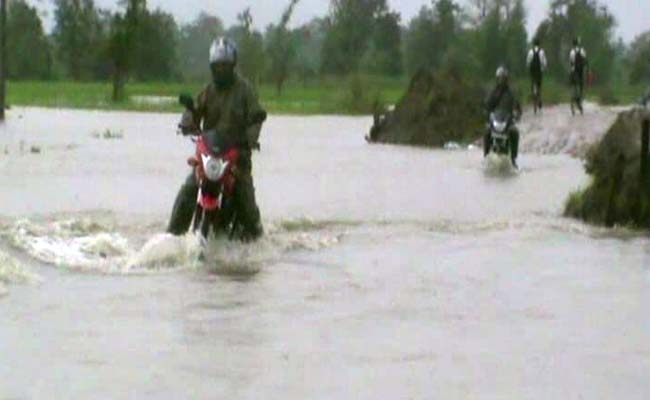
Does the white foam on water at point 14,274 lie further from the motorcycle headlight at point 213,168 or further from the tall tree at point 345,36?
the tall tree at point 345,36

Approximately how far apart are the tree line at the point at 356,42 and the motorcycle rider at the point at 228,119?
223ft

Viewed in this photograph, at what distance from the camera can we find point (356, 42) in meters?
115

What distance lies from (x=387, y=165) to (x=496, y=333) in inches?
823

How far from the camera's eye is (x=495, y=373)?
10109mm

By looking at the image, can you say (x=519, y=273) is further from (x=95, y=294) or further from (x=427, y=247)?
(x=95, y=294)

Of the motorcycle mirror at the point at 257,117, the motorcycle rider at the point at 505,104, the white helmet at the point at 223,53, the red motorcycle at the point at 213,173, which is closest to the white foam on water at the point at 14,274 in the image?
the red motorcycle at the point at 213,173

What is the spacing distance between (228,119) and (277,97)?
237 feet

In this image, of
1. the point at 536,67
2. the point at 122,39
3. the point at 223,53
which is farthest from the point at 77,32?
the point at 223,53

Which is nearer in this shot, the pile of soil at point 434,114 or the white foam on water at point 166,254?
the white foam on water at point 166,254

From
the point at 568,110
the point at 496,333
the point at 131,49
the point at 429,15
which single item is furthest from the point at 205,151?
the point at 429,15

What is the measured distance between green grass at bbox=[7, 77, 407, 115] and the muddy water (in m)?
39.8

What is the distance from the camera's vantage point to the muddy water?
995 centimetres

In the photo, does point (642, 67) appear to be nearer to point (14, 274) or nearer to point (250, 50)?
point (250, 50)

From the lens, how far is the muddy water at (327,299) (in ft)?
32.6
